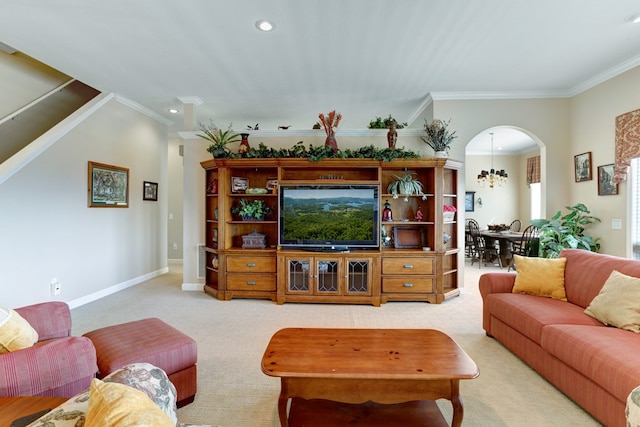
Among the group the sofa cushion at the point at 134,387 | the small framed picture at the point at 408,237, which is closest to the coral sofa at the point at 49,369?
the sofa cushion at the point at 134,387

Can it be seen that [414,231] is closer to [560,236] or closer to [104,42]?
[560,236]

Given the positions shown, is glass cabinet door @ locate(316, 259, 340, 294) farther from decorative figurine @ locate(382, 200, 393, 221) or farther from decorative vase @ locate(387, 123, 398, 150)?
decorative vase @ locate(387, 123, 398, 150)

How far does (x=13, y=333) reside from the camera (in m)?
1.55

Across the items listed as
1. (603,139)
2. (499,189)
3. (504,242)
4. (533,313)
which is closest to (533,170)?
(499,189)

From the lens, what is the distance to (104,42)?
3248 mm

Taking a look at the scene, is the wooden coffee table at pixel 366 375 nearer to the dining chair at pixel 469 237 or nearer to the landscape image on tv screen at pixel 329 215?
the landscape image on tv screen at pixel 329 215

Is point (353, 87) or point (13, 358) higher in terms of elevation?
point (353, 87)

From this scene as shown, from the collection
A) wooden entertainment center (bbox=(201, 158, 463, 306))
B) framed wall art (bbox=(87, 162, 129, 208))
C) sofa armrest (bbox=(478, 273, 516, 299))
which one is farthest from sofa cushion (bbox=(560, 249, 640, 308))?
framed wall art (bbox=(87, 162, 129, 208))

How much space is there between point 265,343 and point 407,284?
208 cm

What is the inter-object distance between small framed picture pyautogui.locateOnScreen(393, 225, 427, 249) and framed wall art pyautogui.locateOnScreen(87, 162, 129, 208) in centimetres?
416

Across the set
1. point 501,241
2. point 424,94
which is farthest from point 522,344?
point 501,241

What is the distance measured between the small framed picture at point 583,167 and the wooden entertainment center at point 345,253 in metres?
1.67

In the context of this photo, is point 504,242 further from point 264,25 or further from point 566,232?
point 264,25

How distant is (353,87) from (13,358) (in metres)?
4.27
